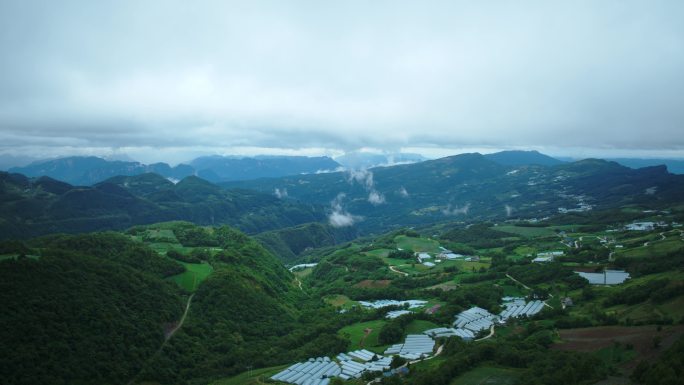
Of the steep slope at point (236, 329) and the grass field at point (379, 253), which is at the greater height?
the steep slope at point (236, 329)

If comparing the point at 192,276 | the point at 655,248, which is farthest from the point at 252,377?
the point at 655,248

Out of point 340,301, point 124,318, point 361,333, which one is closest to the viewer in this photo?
point 124,318

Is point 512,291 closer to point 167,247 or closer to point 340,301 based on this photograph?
point 340,301

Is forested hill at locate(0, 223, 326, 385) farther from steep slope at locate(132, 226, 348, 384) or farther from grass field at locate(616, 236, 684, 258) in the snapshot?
grass field at locate(616, 236, 684, 258)

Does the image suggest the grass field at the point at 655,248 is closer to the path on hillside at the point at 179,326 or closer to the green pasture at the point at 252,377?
the green pasture at the point at 252,377

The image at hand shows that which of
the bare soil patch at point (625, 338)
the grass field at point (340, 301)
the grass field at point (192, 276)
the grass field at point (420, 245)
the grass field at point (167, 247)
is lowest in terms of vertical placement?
the grass field at point (340, 301)

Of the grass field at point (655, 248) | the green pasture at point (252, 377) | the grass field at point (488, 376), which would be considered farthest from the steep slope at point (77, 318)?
the grass field at point (655, 248)
